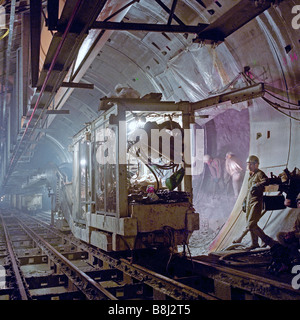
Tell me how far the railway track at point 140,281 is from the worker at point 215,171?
152 inches

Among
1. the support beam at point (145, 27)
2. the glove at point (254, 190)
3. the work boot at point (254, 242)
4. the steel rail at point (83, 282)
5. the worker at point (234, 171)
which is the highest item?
the support beam at point (145, 27)

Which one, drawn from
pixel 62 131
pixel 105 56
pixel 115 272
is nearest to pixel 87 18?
pixel 115 272

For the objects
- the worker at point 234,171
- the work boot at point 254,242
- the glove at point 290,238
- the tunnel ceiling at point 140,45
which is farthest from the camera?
the worker at point 234,171

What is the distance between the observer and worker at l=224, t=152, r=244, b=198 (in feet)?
29.6

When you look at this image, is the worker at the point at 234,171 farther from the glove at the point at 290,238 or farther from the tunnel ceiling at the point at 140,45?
the glove at the point at 290,238

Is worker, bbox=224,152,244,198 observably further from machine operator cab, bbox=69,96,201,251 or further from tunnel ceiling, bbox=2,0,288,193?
machine operator cab, bbox=69,96,201,251

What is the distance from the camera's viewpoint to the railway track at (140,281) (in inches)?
168

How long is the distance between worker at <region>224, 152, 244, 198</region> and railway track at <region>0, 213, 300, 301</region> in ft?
11.1

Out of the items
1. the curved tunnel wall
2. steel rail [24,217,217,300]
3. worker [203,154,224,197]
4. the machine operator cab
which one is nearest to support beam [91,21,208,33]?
the machine operator cab

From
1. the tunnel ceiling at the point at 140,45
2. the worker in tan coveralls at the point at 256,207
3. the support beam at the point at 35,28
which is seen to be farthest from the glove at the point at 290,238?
the support beam at the point at 35,28

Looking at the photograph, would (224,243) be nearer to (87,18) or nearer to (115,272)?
(115,272)

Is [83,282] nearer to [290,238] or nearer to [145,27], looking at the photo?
[290,238]

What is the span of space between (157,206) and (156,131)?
1341 mm

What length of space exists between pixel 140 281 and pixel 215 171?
5.36m
